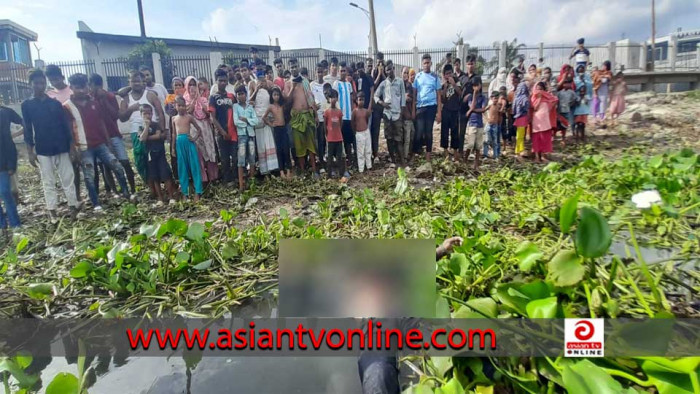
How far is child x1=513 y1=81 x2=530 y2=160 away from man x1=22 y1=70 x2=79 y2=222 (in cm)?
689

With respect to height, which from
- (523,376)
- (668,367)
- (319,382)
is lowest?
(319,382)

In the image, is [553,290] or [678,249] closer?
[553,290]

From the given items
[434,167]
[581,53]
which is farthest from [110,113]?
[581,53]

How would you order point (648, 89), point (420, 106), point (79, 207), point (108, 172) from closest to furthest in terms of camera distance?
point (79, 207), point (108, 172), point (420, 106), point (648, 89)

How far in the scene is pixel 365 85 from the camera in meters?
7.43

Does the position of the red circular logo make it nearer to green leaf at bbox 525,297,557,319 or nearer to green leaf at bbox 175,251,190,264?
green leaf at bbox 525,297,557,319

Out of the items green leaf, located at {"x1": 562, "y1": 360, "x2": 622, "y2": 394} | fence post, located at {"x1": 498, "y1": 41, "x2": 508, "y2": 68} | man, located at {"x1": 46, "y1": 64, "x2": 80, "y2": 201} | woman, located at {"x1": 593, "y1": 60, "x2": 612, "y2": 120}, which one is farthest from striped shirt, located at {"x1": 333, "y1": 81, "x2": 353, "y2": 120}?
fence post, located at {"x1": 498, "y1": 41, "x2": 508, "y2": 68}

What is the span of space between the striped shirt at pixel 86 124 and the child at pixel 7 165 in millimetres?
618

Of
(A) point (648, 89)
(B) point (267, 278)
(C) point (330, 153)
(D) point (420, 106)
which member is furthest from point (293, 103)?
(A) point (648, 89)

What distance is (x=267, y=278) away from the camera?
→ 2455 mm

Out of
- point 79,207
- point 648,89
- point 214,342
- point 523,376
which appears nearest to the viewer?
point 523,376

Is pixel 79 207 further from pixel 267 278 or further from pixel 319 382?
pixel 319 382

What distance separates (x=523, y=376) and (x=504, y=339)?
13cm

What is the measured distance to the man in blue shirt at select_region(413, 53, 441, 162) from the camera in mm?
7219
